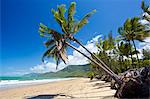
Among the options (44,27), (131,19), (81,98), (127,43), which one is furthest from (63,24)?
(127,43)

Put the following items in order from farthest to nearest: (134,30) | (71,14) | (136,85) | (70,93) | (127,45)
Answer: (127,45) → (134,30) → (71,14) → (70,93) → (136,85)

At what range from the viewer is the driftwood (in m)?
8.62

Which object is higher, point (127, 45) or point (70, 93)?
point (127, 45)

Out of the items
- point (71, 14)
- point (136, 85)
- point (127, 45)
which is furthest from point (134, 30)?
point (136, 85)

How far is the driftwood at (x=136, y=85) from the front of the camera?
339 inches

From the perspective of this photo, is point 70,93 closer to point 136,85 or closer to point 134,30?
point 136,85

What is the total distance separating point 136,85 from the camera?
28.5 ft

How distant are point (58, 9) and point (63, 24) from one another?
1114 mm

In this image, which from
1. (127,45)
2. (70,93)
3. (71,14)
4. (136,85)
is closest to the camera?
(136,85)

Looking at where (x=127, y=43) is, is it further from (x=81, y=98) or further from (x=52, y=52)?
(x=81, y=98)

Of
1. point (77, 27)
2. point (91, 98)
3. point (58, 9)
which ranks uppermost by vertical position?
point (58, 9)

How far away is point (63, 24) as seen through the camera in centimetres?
1327

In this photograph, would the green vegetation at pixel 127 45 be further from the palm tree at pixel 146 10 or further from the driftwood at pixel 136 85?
the driftwood at pixel 136 85

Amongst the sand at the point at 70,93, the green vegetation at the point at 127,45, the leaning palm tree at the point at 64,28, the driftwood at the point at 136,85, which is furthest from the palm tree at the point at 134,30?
the driftwood at the point at 136,85
